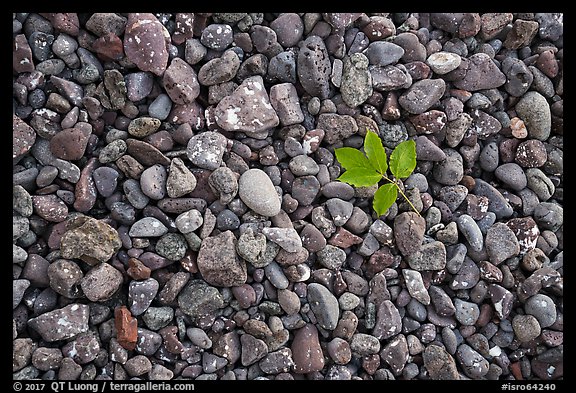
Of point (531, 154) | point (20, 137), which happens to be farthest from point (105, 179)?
point (531, 154)

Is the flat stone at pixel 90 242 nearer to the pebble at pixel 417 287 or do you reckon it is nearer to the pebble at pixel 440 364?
the pebble at pixel 417 287

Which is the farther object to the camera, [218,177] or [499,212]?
[499,212]

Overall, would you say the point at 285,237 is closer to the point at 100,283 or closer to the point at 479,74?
the point at 100,283

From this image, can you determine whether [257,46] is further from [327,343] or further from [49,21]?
[327,343]

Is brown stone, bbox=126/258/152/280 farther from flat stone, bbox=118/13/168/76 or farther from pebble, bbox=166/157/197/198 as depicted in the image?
flat stone, bbox=118/13/168/76

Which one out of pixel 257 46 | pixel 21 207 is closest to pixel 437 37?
pixel 257 46

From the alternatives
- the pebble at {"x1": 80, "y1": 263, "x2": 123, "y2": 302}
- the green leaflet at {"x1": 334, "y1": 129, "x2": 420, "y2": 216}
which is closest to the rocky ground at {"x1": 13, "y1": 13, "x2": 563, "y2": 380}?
the pebble at {"x1": 80, "y1": 263, "x2": 123, "y2": 302}

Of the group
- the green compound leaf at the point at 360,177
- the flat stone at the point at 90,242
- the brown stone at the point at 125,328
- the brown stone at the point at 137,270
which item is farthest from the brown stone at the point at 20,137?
the green compound leaf at the point at 360,177
